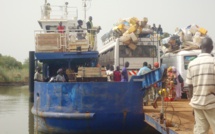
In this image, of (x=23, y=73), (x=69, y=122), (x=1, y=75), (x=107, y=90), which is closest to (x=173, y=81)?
(x=107, y=90)

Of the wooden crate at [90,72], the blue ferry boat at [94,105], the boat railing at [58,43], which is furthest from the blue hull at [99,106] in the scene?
the boat railing at [58,43]

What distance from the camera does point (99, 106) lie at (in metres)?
9.07

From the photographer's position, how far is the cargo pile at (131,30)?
12.4 m

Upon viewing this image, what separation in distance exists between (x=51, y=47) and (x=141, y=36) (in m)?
3.51

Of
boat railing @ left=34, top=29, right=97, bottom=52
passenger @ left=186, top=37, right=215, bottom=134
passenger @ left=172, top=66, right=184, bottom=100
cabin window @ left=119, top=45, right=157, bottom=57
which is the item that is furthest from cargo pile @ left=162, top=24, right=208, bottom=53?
passenger @ left=186, top=37, right=215, bottom=134

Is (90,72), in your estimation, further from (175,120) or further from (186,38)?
(186,38)

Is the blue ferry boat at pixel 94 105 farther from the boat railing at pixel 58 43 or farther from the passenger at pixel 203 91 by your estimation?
the passenger at pixel 203 91

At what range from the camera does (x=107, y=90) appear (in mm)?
9062

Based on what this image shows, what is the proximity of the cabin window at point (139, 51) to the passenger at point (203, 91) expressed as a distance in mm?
8133

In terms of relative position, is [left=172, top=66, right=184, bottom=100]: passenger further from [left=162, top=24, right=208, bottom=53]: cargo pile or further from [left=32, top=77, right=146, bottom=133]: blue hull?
[left=32, top=77, right=146, bottom=133]: blue hull

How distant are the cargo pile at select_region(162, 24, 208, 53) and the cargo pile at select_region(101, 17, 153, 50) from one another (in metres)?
1.65

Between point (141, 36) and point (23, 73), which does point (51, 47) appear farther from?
point (23, 73)

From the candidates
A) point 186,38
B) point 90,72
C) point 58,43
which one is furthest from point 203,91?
point 186,38

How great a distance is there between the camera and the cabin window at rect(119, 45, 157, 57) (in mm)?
12578
